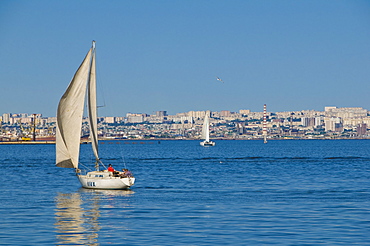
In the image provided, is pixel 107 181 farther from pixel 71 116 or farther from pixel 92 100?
pixel 92 100

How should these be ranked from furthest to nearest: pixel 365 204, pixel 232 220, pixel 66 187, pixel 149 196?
pixel 66 187 → pixel 149 196 → pixel 365 204 → pixel 232 220

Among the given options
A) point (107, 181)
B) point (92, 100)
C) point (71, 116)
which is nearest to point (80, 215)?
point (107, 181)

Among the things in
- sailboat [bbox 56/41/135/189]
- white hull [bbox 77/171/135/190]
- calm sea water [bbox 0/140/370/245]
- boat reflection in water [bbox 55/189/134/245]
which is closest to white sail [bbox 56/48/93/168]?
sailboat [bbox 56/41/135/189]

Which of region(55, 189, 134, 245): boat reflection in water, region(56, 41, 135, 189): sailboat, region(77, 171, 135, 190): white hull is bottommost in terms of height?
region(55, 189, 134, 245): boat reflection in water

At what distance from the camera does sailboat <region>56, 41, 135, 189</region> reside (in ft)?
153

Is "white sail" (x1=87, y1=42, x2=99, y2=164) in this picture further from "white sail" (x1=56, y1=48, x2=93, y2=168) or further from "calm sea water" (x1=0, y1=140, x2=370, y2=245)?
"calm sea water" (x1=0, y1=140, x2=370, y2=245)

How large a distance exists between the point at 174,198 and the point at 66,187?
42.0 feet

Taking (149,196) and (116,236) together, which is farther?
(149,196)

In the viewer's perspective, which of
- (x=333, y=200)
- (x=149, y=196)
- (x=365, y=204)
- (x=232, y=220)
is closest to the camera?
(x=232, y=220)

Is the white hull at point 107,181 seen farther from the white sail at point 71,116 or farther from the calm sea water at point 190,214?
the white sail at point 71,116

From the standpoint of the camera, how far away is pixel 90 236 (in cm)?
2700

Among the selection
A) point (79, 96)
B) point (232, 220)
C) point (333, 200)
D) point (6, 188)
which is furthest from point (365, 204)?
point (6, 188)

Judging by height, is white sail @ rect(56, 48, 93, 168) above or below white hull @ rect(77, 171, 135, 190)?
above

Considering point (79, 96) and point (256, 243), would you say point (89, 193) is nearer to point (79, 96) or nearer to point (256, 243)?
point (79, 96)
